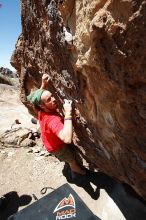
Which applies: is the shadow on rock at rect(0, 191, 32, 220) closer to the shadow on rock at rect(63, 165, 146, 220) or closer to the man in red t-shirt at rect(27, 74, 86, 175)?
the shadow on rock at rect(63, 165, 146, 220)

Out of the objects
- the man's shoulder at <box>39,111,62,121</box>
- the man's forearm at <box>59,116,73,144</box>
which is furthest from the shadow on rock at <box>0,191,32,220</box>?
the man's forearm at <box>59,116,73,144</box>

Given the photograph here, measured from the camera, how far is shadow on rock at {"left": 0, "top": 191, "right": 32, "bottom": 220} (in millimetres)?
6105

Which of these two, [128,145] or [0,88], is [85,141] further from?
[0,88]

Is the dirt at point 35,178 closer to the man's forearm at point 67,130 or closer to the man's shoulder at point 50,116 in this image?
the man's forearm at point 67,130

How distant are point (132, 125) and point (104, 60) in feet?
2.67

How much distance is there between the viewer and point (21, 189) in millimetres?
6738

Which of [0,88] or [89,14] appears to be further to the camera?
[0,88]

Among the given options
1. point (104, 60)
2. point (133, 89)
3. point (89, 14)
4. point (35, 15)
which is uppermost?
point (35, 15)

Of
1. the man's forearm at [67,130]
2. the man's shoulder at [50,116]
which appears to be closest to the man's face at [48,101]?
the man's shoulder at [50,116]

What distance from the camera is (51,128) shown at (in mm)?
4449

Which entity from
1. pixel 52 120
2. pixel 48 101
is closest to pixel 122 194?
pixel 52 120

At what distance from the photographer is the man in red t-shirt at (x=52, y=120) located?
4.12 metres

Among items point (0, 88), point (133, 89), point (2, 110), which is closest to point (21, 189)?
point (133, 89)

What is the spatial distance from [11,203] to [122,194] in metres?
2.73
